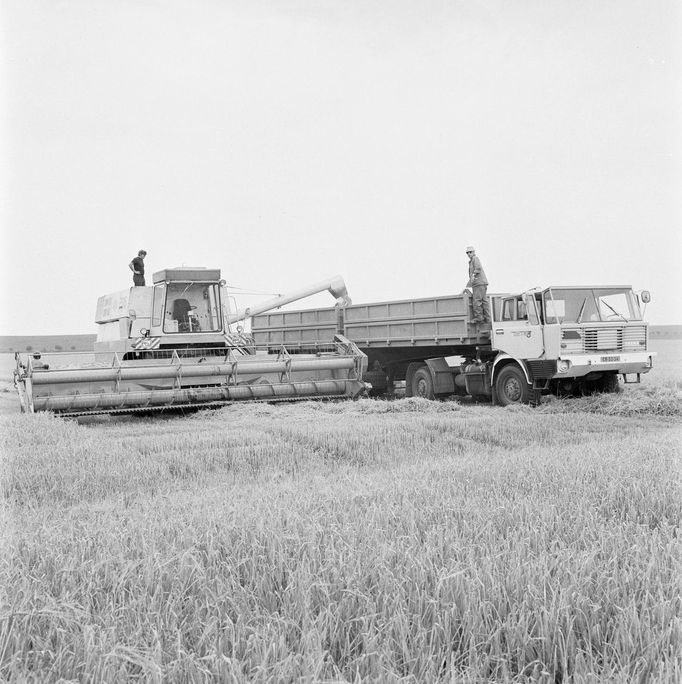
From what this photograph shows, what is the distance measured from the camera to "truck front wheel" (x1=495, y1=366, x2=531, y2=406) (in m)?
15.8

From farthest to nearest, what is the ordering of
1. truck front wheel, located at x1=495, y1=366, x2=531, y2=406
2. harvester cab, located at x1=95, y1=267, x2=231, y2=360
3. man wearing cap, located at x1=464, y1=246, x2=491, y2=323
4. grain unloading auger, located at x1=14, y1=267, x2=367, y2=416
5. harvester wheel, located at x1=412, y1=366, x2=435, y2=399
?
1. harvester wheel, located at x1=412, y1=366, x2=435, y2=399
2. harvester cab, located at x1=95, y1=267, x2=231, y2=360
3. man wearing cap, located at x1=464, y1=246, x2=491, y2=323
4. truck front wheel, located at x1=495, y1=366, x2=531, y2=406
5. grain unloading auger, located at x1=14, y1=267, x2=367, y2=416

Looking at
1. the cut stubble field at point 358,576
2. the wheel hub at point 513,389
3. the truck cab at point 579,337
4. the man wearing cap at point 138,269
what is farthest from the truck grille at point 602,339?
the man wearing cap at point 138,269

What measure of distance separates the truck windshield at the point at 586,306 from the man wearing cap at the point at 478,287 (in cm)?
181

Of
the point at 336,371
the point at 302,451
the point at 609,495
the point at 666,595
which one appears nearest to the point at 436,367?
the point at 336,371

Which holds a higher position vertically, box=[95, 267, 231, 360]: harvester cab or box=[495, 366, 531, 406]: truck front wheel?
box=[95, 267, 231, 360]: harvester cab

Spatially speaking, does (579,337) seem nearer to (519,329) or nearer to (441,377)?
(519,329)

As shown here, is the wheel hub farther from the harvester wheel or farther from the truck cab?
the harvester wheel

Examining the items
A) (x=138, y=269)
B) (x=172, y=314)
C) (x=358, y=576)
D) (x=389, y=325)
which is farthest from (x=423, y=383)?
(x=358, y=576)

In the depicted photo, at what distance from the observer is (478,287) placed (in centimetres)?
1689

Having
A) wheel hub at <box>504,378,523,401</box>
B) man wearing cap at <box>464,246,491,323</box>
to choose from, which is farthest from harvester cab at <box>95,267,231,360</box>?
wheel hub at <box>504,378,523,401</box>

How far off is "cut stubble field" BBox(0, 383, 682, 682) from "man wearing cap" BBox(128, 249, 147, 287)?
Answer: 10721 millimetres

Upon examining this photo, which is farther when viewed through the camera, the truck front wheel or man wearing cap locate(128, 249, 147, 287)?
man wearing cap locate(128, 249, 147, 287)

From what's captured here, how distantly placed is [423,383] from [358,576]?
51.5 ft

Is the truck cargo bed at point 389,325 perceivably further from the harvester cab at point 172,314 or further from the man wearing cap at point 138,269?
the man wearing cap at point 138,269
